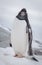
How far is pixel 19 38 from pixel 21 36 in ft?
0.05

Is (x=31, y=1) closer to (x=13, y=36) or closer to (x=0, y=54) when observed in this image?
(x=13, y=36)

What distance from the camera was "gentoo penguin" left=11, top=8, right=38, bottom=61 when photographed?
1010mm

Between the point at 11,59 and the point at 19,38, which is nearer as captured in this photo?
the point at 11,59

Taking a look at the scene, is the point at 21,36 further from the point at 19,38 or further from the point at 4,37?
the point at 4,37

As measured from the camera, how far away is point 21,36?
102 cm

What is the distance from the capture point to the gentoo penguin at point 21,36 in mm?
1010

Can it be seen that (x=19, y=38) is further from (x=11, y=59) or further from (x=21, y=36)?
(x=11, y=59)

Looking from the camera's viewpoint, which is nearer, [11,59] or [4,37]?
[11,59]

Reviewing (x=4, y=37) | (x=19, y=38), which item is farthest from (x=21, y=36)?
(x=4, y=37)

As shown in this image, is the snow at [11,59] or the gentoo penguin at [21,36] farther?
the gentoo penguin at [21,36]

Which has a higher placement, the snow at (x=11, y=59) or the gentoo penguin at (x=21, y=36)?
the gentoo penguin at (x=21, y=36)

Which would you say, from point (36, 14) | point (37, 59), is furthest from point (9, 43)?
point (36, 14)

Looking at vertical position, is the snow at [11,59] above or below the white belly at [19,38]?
below

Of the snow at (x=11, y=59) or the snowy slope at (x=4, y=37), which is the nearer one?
the snow at (x=11, y=59)
